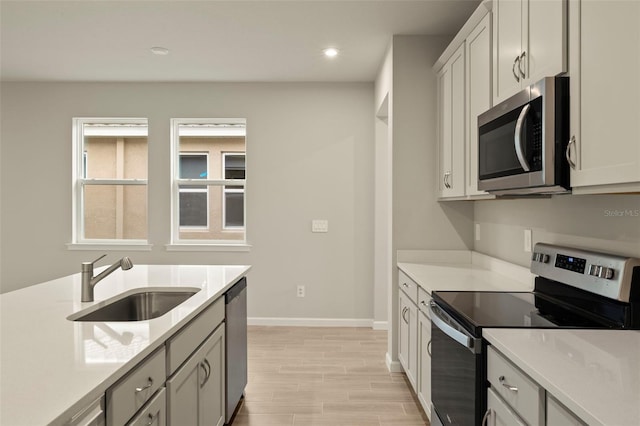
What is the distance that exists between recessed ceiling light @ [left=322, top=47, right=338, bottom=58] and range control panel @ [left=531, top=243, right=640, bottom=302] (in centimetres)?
246

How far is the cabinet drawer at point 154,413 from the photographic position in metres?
1.32

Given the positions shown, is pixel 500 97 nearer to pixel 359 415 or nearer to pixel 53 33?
pixel 359 415

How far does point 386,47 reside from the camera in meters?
3.66

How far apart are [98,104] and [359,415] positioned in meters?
4.22

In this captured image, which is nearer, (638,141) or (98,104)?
(638,141)

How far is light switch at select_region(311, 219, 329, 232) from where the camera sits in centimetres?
470

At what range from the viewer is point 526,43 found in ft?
5.95

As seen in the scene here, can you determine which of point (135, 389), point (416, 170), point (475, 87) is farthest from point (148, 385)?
point (416, 170)

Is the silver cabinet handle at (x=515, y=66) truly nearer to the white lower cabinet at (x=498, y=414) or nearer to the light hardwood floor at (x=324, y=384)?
the white lower cabinet at (x=498, y=414)

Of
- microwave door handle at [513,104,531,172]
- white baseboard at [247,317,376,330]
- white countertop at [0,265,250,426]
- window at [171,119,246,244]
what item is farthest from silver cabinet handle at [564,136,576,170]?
window at [171,119,246,244]

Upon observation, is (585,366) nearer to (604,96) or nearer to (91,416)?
(604,96)

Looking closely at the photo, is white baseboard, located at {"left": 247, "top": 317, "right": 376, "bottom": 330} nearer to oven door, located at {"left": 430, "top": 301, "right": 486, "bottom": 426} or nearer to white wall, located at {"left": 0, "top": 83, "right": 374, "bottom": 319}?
white wall, located at {"left": 0, "top": 83, "right": 374, "bottom": 319}

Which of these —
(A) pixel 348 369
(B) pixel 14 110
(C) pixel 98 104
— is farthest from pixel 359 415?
(B) pixel 14 110

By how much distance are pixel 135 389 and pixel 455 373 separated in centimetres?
121
